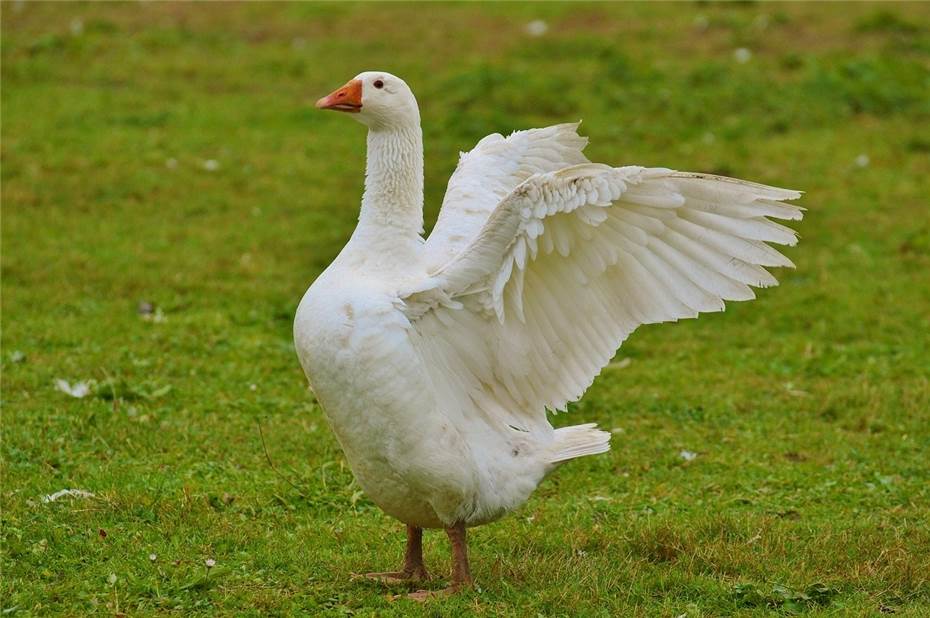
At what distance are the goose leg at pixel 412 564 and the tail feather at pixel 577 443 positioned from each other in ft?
2.32

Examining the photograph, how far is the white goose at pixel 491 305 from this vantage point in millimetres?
5184

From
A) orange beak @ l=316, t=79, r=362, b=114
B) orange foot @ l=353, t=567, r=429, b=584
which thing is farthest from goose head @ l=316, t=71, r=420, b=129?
orange foot @ l=353, t=567, r=429, b=584

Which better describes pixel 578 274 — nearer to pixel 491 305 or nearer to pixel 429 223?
pixel 491 305

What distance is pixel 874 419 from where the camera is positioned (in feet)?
26.4

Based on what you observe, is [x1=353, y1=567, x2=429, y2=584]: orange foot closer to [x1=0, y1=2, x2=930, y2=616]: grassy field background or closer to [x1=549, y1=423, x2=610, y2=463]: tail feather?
[x1=0, y1=2, x2=930, y2=616]: grassy field background

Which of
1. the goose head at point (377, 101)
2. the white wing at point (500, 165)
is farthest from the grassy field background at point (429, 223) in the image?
the goose head at point (377, 101)

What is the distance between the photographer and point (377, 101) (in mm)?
5836

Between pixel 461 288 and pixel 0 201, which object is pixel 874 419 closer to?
pixel 461 288

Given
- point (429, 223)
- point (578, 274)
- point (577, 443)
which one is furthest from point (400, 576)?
point (429, 223)

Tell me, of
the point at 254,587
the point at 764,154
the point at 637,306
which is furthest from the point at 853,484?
the point at 764,154

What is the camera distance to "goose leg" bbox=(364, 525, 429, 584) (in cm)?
575

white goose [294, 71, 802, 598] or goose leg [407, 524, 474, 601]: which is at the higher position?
white goose [294, 71, 802, 598]

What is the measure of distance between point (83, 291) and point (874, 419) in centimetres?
584

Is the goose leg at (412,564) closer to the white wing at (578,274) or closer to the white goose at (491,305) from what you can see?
the white goose at (491,305)
